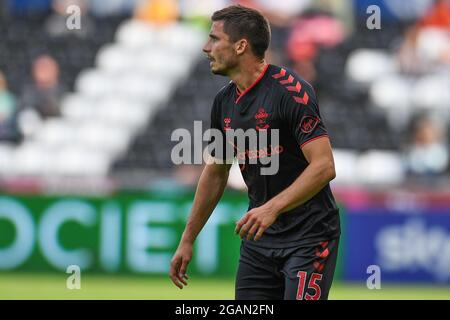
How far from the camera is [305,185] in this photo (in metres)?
5.89

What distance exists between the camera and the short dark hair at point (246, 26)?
6289 millimetres

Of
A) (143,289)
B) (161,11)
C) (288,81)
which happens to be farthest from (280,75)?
(161,11)

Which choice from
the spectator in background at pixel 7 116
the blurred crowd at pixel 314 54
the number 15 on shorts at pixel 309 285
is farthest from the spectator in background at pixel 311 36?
the number 15 on shorts at pixel 309 285

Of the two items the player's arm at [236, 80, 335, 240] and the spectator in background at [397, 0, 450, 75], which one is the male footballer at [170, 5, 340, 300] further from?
the spectator in background at [397, 0, 450, 75]

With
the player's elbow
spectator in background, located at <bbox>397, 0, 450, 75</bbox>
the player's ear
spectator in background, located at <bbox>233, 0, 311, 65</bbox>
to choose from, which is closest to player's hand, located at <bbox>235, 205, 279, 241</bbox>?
the player's elbow

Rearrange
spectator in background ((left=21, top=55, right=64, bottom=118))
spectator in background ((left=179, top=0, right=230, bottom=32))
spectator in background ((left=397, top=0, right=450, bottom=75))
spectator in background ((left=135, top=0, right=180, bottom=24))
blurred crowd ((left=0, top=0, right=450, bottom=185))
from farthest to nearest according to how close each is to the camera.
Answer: spectator in background ((left=135, top=0, right=180, bottom=24))
spectator in background ((left=179, top=0, right=230, bottom=32))
spectator in background ((left=397, top=0, right=450, bottom=75))
spectator in background ((left=21, top=55, right=64, bottom=118))
blurred crowd ((left=0, top=0, right=450, bottom=185))

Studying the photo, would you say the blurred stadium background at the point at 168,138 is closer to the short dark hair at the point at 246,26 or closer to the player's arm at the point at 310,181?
the short dark hair at the point at 246,26

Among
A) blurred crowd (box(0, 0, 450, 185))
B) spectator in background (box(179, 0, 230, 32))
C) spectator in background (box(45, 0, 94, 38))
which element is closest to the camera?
blurred crowd (box(0, 0, 450, 185))

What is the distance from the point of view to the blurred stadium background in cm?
1277

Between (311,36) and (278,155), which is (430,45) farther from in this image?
(278,155)

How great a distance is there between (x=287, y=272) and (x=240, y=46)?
4.28ft

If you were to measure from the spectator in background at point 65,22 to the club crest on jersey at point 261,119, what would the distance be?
12257mm

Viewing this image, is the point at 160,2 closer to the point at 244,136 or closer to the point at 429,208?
the point at 429,208
